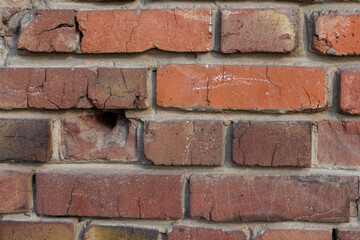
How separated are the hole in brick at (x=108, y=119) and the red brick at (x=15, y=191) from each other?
171 millimetres

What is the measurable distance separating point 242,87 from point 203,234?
0.29 metres

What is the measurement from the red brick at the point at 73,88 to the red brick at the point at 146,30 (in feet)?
0.16

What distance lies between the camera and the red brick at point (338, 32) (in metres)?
0.74

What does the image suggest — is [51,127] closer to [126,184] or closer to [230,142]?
[126,184]

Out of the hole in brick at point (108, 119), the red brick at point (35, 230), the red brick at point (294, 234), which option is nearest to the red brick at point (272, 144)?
the red brick at point (294, 234)

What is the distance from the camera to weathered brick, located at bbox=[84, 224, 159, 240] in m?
0.78

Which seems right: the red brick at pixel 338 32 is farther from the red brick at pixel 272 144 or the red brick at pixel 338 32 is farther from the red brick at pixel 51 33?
the red brick at pixel 51 33

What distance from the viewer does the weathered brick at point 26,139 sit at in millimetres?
785

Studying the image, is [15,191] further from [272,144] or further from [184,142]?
[272,144]

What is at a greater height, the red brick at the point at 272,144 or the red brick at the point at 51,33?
the red brick at the point at 51,33

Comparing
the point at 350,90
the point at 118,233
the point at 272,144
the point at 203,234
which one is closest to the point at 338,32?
the point at 350,90

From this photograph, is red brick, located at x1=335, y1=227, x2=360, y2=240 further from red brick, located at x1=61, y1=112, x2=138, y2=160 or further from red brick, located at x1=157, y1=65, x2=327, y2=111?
red brick, located at x1=61, y1=112, x2=138, y2=160

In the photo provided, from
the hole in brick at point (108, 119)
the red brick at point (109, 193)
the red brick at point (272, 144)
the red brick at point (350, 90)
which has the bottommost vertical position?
the red brick at point (109, 193)

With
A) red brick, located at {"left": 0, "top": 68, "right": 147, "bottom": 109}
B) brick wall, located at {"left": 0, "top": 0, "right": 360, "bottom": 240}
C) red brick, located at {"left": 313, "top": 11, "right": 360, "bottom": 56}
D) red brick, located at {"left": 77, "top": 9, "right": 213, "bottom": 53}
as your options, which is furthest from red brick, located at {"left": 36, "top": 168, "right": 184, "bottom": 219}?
red brick, located at {"left": 313, "top": 11, "right": 360, "bottom": 56}
